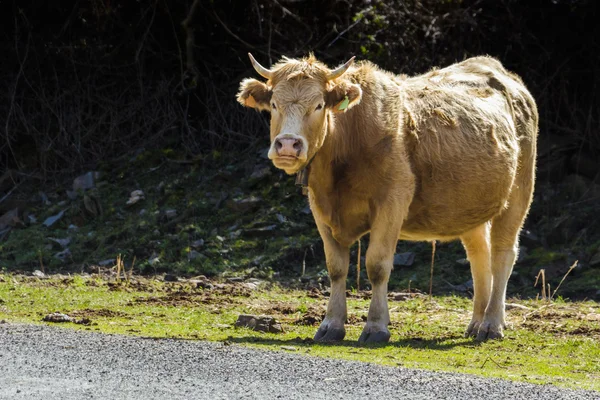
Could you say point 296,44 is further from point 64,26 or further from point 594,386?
point 594,386

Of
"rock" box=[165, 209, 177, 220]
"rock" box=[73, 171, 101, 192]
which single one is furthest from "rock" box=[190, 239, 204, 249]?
"rock" box=[73, 171, 101, 192]

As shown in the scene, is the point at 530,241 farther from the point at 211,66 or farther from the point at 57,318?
the point at 57,318

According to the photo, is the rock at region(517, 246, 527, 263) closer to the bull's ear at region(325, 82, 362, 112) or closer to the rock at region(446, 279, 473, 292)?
the rock at region(446, 279, 473, 292)

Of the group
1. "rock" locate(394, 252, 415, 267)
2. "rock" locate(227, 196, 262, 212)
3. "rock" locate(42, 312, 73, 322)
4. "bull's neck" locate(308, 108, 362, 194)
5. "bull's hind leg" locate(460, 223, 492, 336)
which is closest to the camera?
"bull's neck" locate(308, 108, 362, 194)

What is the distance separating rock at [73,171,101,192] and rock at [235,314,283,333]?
765cm

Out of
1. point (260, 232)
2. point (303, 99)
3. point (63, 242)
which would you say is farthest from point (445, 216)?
point (63, 242)

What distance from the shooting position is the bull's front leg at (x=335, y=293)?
9414 mm

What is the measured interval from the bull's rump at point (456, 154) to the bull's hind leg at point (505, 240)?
0.83 ft

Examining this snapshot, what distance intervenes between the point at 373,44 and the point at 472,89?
19.8ft

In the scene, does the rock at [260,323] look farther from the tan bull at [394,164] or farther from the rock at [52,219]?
the rock at [52,219]

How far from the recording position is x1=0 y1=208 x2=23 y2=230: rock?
16.1m

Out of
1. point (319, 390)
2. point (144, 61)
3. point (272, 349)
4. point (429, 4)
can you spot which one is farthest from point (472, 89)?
point (144, 61)

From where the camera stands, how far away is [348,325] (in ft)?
34.0

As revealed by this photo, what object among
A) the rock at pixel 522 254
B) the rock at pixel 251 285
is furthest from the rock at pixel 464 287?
the rock at pixel 251 285
